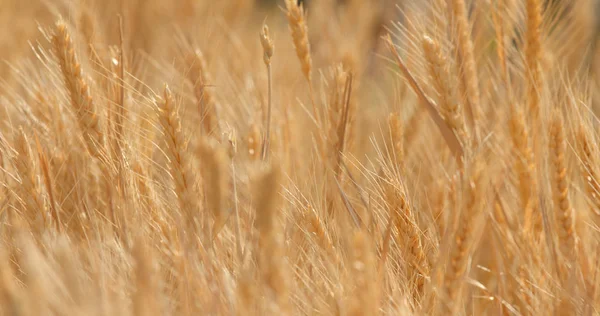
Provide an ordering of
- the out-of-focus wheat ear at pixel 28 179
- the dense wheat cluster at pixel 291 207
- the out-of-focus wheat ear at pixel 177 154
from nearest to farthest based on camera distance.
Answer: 1. the dense wheat cluster at pixel 291 207
2. the out-of-focus wheat ear at pixel 177 154
3. the out-of-focus wheat ear at pixel 28 179

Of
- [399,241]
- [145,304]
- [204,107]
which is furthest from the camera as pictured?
[204,107]

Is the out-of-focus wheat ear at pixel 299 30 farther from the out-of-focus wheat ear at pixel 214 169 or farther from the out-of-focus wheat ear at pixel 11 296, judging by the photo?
the out-of-focus wheat ear at pixel 11 296

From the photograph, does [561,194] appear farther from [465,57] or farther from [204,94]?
[204,94]

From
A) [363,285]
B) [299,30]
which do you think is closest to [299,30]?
[299,30]

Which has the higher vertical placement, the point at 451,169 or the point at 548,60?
the point at 548,60

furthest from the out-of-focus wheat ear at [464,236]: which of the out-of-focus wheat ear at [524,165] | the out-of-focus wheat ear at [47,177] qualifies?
the out-of-focus wheat ear at [47,177]

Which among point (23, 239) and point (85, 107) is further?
point (85, 107)

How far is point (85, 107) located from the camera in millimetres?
906

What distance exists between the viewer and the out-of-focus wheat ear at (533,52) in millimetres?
1008

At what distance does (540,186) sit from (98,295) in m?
0.63

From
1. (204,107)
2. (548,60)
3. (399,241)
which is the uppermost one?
(548,60)

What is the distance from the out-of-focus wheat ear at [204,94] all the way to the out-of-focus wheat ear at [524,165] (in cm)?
44

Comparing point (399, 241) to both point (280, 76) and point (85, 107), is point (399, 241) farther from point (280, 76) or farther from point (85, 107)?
point (280, 76)

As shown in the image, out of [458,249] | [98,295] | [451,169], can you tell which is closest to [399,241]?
[458,249]
